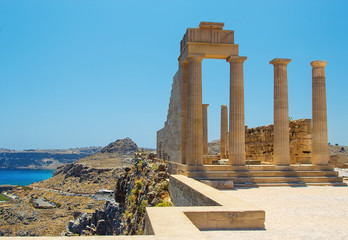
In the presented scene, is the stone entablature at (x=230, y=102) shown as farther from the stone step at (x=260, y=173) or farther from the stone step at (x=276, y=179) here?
the stone step at (x=276, y=179)

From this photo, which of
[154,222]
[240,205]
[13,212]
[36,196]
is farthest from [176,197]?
[36,196]

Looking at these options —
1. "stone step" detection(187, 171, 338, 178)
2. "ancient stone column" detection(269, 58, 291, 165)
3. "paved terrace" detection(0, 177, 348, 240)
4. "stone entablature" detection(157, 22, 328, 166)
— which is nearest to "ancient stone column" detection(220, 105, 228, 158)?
"stone entablature" detection(157, 22, 328, 166)

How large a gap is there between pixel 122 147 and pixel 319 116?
558 feet

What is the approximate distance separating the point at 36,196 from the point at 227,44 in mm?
116903

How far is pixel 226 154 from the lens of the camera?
30.0 m

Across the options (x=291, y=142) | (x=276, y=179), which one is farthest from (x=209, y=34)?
(x=291, y=142)

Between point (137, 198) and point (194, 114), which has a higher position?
point (194, 114)

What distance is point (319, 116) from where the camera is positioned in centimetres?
2002

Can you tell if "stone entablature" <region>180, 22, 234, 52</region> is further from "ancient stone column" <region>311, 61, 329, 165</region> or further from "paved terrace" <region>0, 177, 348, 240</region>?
"paved terrace" <region>0, 177, 348, 240</region>

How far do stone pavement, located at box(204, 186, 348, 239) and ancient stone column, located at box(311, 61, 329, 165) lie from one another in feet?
14.9

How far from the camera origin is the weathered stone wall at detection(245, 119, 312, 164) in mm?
22828

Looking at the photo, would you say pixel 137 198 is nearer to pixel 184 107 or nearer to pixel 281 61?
pixel 184 107

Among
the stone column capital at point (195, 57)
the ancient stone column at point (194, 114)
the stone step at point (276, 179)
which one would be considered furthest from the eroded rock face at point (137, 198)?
the stone column capital at point (195, 57)

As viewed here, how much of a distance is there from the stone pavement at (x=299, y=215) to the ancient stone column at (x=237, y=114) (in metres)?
3.40
